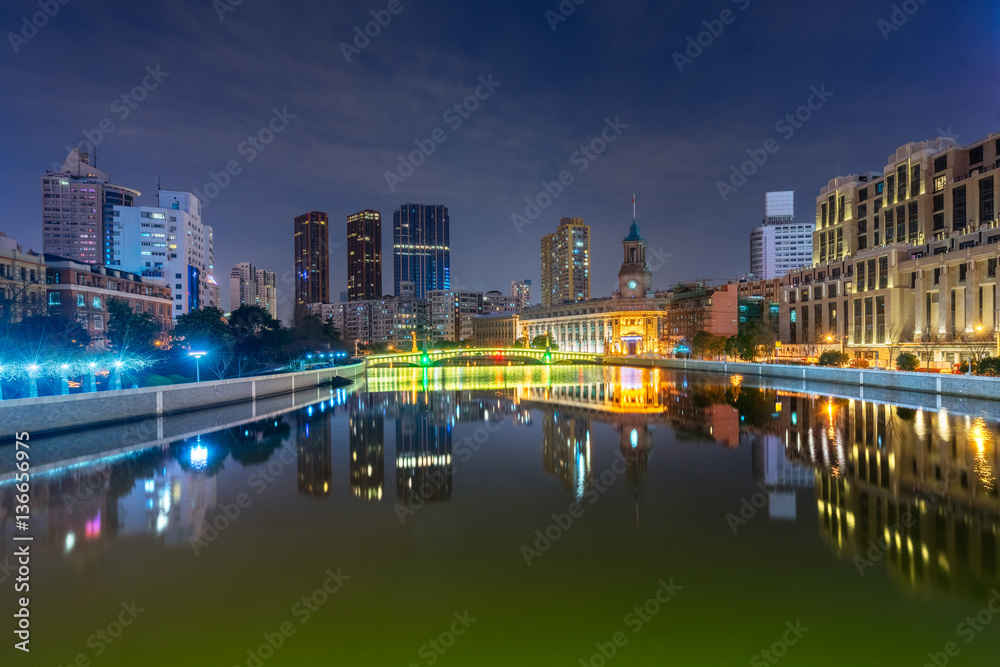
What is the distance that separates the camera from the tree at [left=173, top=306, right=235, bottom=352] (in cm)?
4697

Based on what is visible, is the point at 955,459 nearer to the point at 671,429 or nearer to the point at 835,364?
the point at 671,429

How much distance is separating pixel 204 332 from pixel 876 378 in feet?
190

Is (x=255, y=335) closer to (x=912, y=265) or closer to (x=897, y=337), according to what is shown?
(x=897, y=337)

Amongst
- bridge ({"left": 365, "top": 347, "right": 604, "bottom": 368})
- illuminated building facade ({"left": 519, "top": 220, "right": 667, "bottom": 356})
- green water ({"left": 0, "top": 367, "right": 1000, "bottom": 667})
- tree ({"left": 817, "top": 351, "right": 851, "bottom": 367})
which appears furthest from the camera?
illuminated building facade ({"left": 519, "top": 220, "right": 667, "bottom": 356})

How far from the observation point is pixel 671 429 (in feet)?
80.3

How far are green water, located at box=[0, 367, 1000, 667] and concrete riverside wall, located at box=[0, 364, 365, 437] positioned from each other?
5689mm

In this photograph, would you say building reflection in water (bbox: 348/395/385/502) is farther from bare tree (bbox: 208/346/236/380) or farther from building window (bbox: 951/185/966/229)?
building window (bbox: 951/185/966/229)

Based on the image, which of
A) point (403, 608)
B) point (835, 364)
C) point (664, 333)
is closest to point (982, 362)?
point (835, 364)

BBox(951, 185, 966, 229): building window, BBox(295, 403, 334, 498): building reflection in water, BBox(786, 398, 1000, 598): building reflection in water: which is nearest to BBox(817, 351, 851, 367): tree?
BBox(951, 185, 966, 229): building window

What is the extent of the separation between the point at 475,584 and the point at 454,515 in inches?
145

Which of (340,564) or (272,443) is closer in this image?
(340,564)

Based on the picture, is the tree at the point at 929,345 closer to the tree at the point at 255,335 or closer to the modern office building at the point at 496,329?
the tree at the point at 255,335

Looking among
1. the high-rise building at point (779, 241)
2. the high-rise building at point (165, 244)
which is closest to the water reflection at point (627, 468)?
the high-rise building at point (165, 244)

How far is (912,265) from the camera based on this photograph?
55281mm
